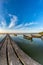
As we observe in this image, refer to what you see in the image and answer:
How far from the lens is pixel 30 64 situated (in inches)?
152

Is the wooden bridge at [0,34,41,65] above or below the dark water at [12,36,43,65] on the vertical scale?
above

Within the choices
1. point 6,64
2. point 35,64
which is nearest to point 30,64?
point 35,64

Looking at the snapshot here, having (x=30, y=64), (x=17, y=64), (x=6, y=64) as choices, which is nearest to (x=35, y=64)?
(x=30, y=64)

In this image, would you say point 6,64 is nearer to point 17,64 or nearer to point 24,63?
point 17,64

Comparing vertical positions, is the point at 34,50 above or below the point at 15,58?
below

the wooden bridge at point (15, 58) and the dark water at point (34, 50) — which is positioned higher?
the wooden bridge at point (15, 58)

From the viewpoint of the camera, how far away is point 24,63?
13.2ft

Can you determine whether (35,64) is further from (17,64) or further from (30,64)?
(17,64)

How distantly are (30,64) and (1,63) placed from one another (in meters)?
1.01

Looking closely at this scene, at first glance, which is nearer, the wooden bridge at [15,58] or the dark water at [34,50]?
the wooden bridge at [15,58]

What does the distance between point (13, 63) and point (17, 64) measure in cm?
16

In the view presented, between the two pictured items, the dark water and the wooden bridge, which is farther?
the dark water

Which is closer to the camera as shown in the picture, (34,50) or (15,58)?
(15,58)

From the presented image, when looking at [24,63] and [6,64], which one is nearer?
[6,64]
